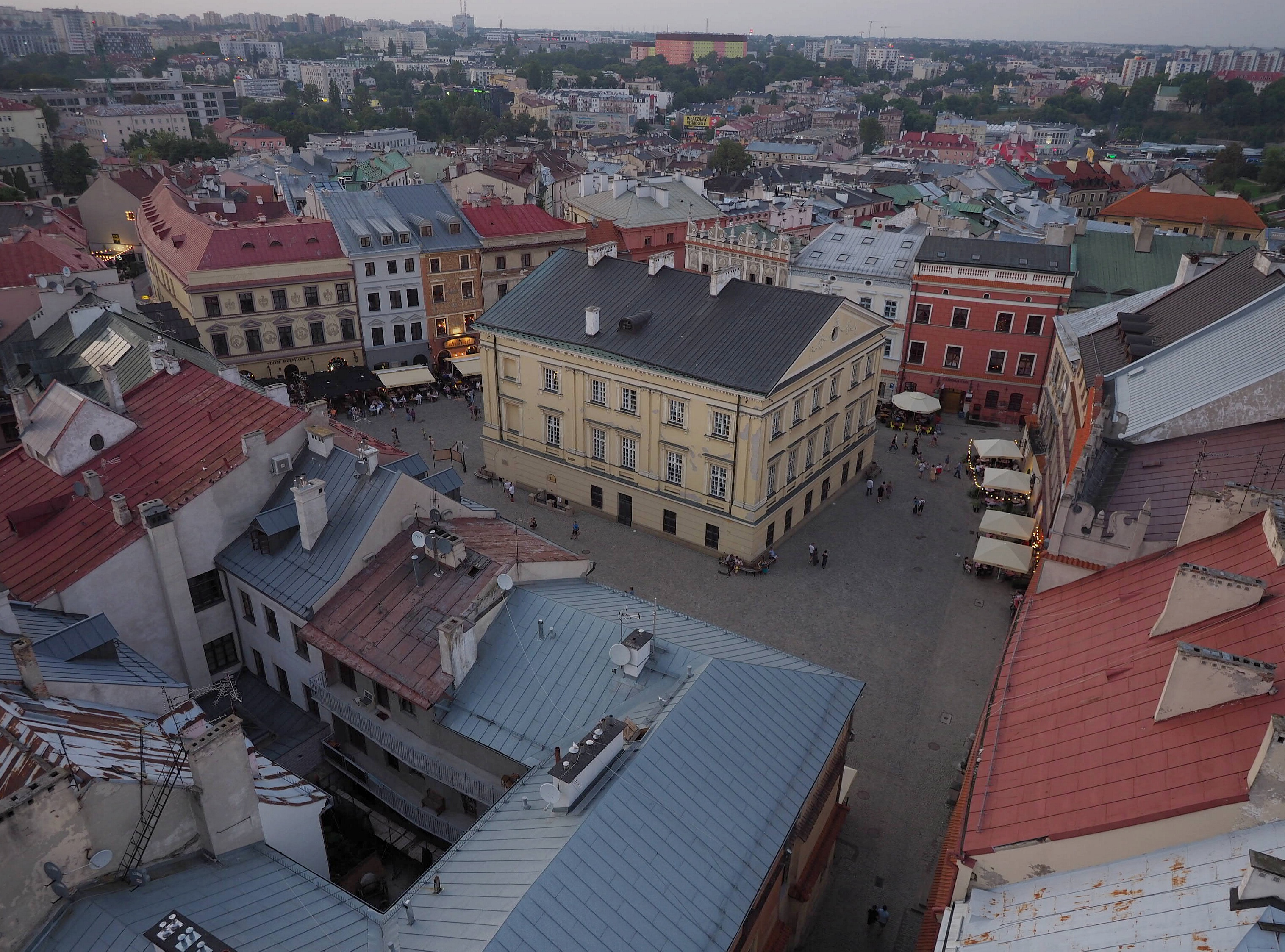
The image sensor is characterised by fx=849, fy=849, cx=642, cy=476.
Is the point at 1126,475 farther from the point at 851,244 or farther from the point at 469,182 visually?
the point at 469,182

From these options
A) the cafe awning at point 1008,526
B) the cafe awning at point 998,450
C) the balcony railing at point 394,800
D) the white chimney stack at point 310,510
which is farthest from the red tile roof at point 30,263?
the cafe awning at point 998,450

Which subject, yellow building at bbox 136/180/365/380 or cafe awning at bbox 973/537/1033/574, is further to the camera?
yellow building at bbox 136/180/365/380

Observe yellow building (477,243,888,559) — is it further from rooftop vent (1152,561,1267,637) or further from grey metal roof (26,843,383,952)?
grey metal roof (26,843,383,952)

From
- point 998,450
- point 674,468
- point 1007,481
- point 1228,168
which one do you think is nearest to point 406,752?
point 674,468

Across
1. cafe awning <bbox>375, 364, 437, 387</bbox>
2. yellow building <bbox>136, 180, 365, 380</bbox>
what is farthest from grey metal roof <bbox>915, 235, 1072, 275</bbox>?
yellow building <bbox>136, 180, 365, 380</bbox>

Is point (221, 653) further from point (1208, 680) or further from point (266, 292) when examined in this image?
point (266, 292)

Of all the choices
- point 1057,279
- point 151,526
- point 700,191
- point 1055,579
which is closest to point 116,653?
point 151,526
